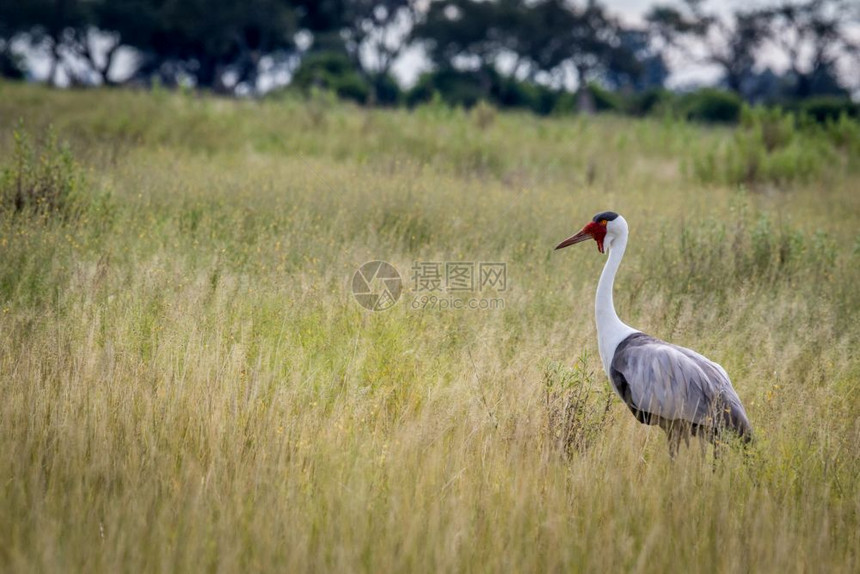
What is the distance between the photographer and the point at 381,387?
455 centimetres

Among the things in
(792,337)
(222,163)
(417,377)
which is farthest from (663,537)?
(222,163)

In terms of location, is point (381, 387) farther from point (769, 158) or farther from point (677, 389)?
point (769, 158)

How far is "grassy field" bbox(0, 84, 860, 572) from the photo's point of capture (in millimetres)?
3094

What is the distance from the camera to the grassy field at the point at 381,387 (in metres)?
3.09

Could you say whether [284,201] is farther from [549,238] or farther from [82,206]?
[549,238]

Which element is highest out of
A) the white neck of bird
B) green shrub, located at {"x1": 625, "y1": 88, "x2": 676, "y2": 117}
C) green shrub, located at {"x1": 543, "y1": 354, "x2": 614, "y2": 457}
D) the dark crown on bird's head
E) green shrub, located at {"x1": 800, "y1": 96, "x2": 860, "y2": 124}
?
green shrub, located at {"x1": 625, "y1": 88, "x2": 676, "y2": 117}

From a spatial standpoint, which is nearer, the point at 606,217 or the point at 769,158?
the point at 606,217

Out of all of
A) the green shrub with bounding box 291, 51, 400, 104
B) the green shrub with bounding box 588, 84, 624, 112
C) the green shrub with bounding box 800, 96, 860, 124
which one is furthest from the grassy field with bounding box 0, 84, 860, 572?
the green shrub with bounding box 588, 84, 624, 112

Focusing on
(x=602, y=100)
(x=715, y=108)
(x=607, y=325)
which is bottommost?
(x=607, y=325)

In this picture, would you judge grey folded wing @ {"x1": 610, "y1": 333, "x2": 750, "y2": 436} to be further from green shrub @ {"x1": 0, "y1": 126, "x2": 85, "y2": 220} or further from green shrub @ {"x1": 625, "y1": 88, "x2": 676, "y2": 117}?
green shrub @ {"x1": 625, "y1": 88, "x2": 676, "y2": 117}

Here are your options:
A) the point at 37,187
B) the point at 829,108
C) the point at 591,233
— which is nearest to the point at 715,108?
the point at 829,108

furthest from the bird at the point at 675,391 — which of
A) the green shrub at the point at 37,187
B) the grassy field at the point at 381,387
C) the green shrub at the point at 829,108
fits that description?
the green shrub at the point at 829,108

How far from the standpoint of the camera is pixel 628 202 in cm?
1027

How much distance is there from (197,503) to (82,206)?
4846 millimetres
